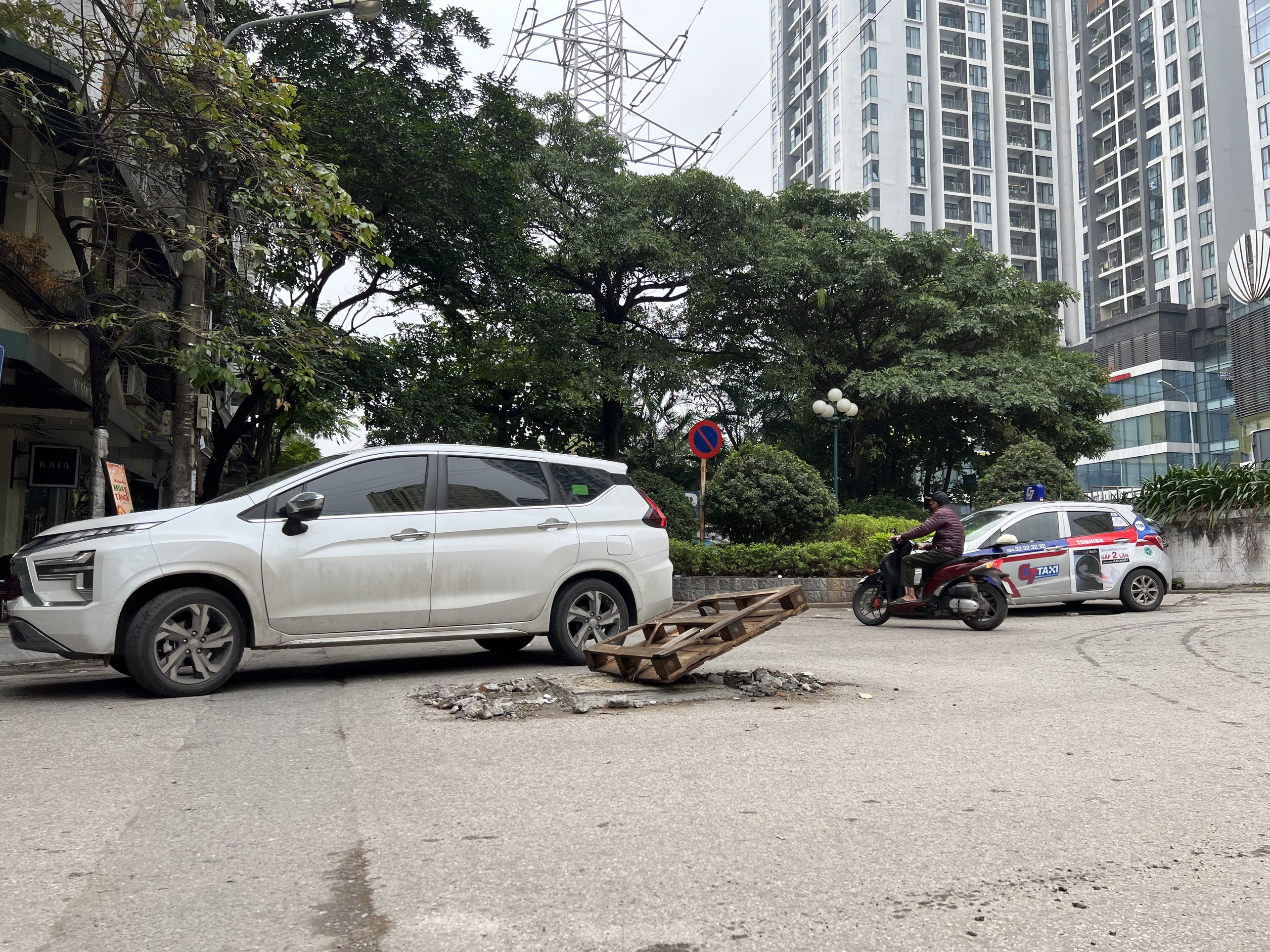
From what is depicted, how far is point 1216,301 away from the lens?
241 ft

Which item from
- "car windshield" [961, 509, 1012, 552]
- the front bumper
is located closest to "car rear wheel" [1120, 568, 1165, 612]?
"car windshield" [961, 509, 1012, 552]

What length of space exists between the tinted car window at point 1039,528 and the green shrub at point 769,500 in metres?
4.97

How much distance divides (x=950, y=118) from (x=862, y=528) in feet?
282

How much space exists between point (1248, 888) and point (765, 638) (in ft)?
29.4

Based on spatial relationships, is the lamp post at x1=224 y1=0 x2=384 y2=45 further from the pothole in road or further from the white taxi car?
the white taxi car

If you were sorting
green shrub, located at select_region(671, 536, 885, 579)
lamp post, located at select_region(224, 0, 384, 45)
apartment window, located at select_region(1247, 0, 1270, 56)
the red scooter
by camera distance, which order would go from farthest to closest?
apartment window, located at select_region(1247, 0, 1270, 56) < green shrub, located at select_region(671, 536, 885, 579) < lamp post, located at select_region(224, 0, 384, 45) < the red scooter

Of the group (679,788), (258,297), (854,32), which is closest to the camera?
(679,788)

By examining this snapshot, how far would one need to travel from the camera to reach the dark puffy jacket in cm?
1320

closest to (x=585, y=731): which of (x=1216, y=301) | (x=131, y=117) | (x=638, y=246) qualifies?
(x=131, y=117)

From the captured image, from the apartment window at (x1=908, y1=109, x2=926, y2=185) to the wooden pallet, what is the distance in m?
91.7

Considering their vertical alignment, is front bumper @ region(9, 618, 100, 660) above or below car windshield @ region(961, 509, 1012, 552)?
below

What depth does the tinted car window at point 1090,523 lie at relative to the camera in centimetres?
1530

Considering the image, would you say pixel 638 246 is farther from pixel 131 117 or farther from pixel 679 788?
pixel 679 788

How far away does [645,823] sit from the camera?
4.09 m
